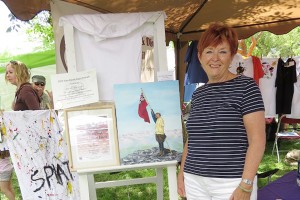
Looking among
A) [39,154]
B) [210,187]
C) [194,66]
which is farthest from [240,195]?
[194,66]

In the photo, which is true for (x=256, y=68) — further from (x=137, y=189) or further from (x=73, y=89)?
(x=73, y=89)

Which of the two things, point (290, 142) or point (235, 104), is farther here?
point (290, 142)

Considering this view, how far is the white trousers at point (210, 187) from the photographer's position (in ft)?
4.64

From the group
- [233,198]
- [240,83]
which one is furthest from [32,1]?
[233,198]

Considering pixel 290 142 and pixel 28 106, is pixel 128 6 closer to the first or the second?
pixel 28 106

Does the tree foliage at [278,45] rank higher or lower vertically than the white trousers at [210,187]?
higher

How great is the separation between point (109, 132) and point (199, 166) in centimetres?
62

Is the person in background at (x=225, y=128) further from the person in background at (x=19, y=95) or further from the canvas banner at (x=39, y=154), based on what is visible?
the person in background at (x=19, y=95)

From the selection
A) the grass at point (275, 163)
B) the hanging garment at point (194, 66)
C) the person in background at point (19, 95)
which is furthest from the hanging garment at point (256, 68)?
the person in background at point (19, 95)

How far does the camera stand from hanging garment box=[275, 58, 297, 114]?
186 inches

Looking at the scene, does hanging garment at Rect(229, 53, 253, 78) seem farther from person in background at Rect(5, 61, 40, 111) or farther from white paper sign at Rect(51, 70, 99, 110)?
white paper sign at Rect(51, 70, 99, 110)

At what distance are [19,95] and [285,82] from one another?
379cm

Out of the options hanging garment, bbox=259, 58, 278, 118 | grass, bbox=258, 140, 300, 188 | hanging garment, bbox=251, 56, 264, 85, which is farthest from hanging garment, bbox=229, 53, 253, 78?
grass, bbox=258, 140, 300, 188

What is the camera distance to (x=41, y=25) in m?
7.44
